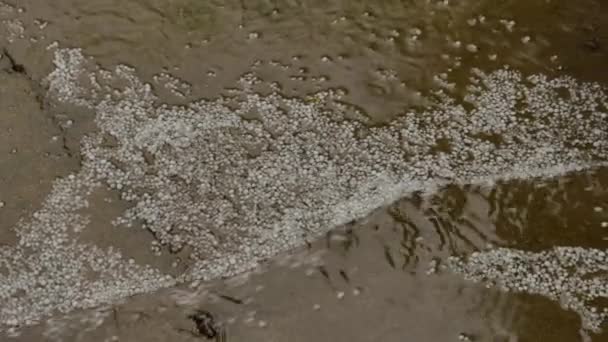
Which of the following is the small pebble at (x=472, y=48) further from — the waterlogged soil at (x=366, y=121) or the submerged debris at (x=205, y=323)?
the submerged debris at (x=205, y=323)

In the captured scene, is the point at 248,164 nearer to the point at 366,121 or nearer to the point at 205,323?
the point at 366,121

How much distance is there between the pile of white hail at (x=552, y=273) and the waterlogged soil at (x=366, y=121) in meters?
0.03

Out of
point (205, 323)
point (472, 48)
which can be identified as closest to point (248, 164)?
point (205, 323)

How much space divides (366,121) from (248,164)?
1.19 ft

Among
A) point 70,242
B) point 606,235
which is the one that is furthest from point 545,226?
point 70,242

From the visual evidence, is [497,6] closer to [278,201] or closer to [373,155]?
[373,155]

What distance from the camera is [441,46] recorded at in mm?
2584

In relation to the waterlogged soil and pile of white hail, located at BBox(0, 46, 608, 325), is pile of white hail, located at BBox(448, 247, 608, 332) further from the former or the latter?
pile of white hail, located at BBox(0, 46, 608, 325)

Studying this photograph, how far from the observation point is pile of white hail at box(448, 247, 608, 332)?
2072mm

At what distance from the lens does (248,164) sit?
234 cm

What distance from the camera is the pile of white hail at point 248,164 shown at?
217 centimetres

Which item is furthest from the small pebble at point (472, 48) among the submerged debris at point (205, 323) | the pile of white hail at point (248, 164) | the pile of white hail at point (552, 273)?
the submerged debris at point (205, 323)

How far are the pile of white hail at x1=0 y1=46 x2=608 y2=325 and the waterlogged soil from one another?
4 centimetres

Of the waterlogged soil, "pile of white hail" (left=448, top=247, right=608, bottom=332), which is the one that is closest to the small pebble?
the waterlogged soil
